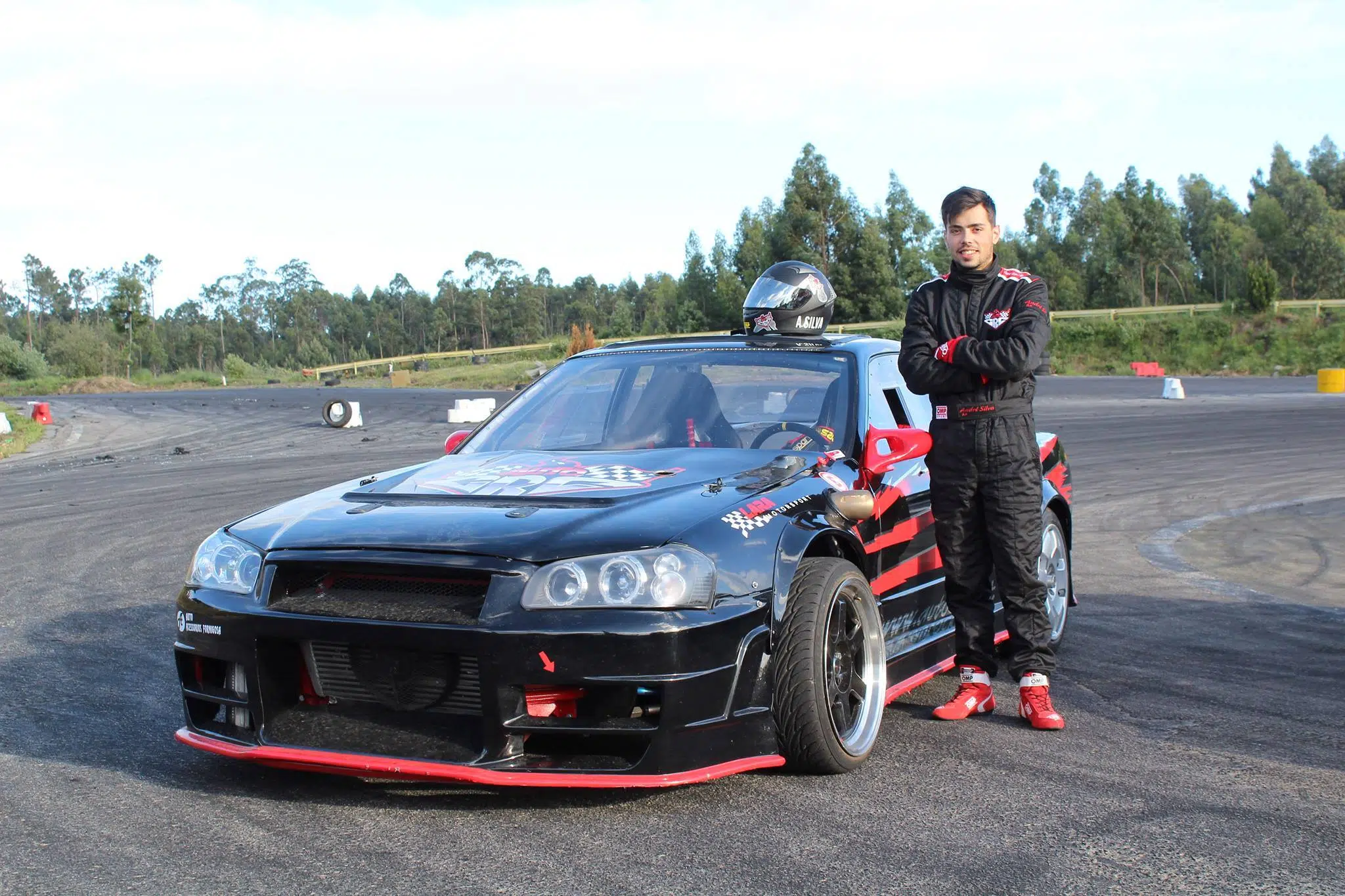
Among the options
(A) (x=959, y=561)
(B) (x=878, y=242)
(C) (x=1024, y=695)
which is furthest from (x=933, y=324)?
(B) (x=878, y=242)

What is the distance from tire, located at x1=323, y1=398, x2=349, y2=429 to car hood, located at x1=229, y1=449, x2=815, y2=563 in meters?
21.1

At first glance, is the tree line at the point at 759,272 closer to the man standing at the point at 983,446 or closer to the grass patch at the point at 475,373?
the grass patch at the point at 475,373

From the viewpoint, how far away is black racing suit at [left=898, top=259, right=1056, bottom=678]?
14.5ft

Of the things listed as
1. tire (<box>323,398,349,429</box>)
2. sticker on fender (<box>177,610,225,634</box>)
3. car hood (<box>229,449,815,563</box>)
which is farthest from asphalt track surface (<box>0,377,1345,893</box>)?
tire (<box>323,398,349,429</box>)

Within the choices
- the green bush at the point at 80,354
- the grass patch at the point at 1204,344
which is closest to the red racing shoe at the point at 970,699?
the grass patch at the point at 1204,344

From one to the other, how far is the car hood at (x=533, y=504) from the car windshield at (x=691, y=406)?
19 centimetres

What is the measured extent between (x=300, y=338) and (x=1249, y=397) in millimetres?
125427

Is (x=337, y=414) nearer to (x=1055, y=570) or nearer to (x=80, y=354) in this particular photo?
(x=1055, y=570)

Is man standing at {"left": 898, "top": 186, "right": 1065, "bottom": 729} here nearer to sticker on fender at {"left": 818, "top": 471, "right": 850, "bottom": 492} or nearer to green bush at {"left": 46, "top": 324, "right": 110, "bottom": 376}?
sticker on fender at {"left": 818, "top": 471, "right": 850, "bottom": 492}

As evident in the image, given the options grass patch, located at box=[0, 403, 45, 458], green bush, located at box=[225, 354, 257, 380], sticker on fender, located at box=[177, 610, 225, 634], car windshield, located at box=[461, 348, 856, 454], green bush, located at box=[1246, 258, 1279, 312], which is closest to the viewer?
sticker on fender, located at box=[177, 610, 225, 634]

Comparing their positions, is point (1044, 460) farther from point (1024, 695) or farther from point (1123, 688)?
point (1024, 695)

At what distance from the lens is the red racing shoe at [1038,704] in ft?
14.1

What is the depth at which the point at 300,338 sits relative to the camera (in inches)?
5527

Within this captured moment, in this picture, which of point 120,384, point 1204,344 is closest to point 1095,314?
point 1204,344
